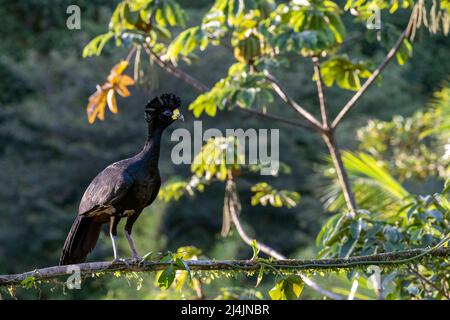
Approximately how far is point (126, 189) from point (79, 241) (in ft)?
1.22

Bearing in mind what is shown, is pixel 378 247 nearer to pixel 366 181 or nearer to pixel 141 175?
pixel 141 175

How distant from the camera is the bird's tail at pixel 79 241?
3865 mm

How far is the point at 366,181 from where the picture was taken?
6.47 metres

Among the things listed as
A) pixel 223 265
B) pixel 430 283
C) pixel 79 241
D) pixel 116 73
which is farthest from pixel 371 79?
pixel 223 265

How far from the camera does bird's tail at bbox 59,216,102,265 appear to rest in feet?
12.7

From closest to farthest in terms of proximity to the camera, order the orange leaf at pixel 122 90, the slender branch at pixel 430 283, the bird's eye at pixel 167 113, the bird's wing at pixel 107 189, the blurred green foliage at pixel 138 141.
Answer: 1. the bird's wing at pixel 107 189
2. the bird's eye at pixel 167 113
3. the slender branch at pixel 430 283
4. the orange leaf at pixel 122 90
5. the blurred green foliage at pixel 138 141

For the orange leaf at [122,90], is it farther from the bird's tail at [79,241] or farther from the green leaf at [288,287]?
the green leaf at [288,287]

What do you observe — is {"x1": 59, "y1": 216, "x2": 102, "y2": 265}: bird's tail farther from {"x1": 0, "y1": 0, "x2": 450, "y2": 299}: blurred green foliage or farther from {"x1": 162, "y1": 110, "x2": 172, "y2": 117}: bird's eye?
{"x1": 0, "y1": 0, "x2": 450, "y2": 299}: blurred green foliage

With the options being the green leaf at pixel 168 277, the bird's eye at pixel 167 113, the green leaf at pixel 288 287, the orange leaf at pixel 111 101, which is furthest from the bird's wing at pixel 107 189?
the orange leaf at pixel 111 101

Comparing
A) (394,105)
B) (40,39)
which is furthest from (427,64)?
(40,39)

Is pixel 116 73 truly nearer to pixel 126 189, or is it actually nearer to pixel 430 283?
pixel 126 189

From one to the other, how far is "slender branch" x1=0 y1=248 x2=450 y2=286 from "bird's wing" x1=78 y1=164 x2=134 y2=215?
0.43m

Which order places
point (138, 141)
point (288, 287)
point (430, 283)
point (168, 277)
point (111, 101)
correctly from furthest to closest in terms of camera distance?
point (138, 141), point (111, 101), point (430, 283), point (288, 287), point (168, 277)

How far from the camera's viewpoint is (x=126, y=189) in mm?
3713
